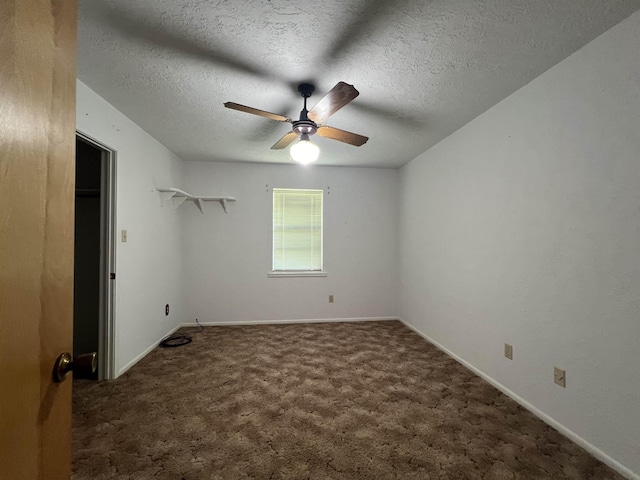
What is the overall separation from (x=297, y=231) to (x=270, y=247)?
0.46 meters

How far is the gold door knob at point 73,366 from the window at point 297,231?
12.0ft

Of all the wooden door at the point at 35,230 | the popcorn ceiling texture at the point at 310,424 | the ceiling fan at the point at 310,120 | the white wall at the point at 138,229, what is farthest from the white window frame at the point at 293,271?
the wooden door at the point at 35,230

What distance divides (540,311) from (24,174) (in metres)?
2.64

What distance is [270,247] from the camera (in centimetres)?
439

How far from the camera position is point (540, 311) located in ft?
6.82

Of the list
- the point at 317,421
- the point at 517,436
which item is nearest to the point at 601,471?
the point at 517,436

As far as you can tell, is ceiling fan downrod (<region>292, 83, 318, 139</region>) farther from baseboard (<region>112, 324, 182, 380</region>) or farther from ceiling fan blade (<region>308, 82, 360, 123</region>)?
baseboard (<region>112, 324, 182, 380</region>)

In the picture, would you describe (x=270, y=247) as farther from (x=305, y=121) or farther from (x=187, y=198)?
(x=305, y=121)

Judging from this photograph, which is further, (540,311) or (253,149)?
(253,149)

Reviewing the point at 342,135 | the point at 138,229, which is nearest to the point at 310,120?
the point at 342,135

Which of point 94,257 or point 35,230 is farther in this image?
point 94,257

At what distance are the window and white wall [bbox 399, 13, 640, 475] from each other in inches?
80.1

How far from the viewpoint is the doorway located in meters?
2.58

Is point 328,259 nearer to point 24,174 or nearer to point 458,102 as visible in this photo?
point 458,102
